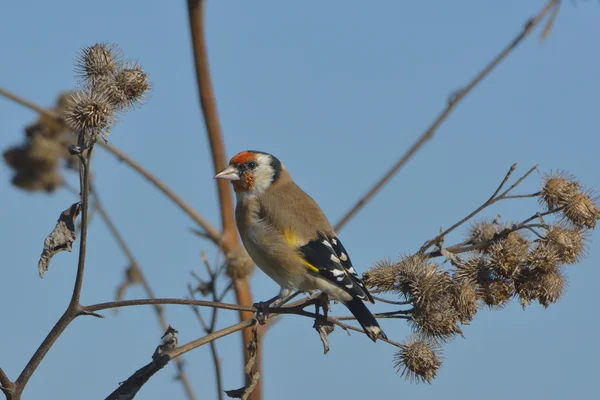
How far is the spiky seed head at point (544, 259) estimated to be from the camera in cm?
304

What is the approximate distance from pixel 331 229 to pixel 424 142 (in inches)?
27.7

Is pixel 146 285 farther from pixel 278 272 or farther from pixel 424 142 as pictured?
pixel 424 142

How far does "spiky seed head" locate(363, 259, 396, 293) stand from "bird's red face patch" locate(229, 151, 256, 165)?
1420mm

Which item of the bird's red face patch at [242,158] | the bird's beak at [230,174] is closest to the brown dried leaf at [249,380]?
the bird's beak at [230,174]

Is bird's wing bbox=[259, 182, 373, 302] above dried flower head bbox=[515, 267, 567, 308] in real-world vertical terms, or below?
above

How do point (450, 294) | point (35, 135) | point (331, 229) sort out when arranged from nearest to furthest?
1. point (450, 294)
2. point (331, 229)
3. point (35, 135)

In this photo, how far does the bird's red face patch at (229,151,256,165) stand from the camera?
4.42 meters

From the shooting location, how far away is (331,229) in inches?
159

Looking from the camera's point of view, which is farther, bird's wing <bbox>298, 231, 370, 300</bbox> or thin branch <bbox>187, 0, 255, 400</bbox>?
thin branch <bbox>187, 0, 255, 400</bbox>

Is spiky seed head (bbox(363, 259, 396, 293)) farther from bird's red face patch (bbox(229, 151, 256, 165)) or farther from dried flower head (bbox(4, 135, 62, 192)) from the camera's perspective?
dried flower head (bbox(4, 135, 62, 192))

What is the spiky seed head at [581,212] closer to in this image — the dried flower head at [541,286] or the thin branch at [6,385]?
the dried flower head at [541,286]

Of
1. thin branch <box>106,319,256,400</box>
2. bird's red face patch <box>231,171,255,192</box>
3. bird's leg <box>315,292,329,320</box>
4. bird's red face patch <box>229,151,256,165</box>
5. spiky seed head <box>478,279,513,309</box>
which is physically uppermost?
bird's red face patch <box>229,151,256,165</box>

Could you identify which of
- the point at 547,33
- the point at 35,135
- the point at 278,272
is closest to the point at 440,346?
the point at 278,272

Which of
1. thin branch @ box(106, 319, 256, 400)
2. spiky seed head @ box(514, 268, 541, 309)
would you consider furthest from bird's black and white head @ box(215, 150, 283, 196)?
thin branch @ box(106, 319, 256, 400)
